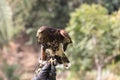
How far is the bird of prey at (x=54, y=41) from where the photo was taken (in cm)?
118

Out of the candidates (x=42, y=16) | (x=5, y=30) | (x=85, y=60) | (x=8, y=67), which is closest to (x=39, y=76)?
(x=5, y=30)

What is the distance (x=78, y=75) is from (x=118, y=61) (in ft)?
6.21

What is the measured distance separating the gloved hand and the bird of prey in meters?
0.03

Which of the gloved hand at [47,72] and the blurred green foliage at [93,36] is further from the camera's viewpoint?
the blurred green foliage at [93,36]

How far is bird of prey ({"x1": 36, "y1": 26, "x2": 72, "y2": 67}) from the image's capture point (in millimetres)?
1185

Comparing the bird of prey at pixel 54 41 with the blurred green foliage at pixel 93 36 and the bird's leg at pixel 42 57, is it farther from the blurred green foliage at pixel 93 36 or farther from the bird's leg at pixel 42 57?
the blurred green foliage at pixel 93 36

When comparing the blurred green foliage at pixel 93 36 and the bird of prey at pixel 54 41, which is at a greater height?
the blurred green foliage at pixel 93 36

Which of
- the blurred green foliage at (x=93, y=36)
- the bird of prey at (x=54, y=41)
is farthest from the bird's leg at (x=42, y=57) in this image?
the blurred green foliage at (x=93, y=36)

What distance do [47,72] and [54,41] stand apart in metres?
0.10

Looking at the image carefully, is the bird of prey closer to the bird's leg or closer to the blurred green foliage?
the bird's leg

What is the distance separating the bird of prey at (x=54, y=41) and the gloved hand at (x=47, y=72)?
0.03 m

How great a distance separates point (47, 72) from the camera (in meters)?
1.16

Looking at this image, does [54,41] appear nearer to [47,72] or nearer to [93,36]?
[47,72]

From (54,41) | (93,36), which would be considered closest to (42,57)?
(54,41)
